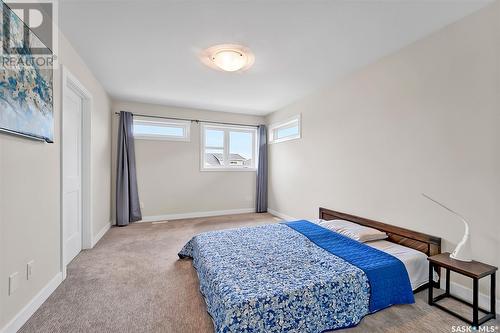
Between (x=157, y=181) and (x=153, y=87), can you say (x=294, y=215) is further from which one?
(x=153, y=87)

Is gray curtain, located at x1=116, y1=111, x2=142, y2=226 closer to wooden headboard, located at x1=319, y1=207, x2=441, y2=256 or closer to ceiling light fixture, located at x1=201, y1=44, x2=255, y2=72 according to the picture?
ceiling light fixture, located at x1=201, y1=44, x2=255, y2=72

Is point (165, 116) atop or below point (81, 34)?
below

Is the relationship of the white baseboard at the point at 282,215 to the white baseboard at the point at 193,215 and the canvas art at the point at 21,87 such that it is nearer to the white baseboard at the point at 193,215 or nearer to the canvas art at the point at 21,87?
the white baseboard at the point at 193,215

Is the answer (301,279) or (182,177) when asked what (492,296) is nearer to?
(301,279)

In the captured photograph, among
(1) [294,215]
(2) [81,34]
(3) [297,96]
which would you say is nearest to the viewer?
(2) [81,34]

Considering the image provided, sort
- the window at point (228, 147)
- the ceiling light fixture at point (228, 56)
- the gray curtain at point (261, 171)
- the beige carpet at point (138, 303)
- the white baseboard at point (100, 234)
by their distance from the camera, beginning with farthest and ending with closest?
the gray curtain at point (261, 171) < the window at point (228, 147) < the white baseboard at point (100, 234) < the ceiling light fixture at point (228, 56) < the beige carpet at point (138, 303)

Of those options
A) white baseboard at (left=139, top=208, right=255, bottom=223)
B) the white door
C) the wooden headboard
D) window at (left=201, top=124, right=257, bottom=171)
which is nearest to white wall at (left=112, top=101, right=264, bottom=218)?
white baseboard at (left=139, top=208, right=255, bottom=223)

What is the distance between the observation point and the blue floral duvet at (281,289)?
1.37 metres

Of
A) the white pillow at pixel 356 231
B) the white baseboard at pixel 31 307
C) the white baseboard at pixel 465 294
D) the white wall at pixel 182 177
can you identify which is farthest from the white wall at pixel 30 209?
the white baseboard at pixel 465 294

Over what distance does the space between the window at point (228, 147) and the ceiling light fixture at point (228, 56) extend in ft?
8.31

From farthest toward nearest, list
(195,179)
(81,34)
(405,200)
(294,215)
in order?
(195,179)
(294,215)
(405,200)
(81,34)

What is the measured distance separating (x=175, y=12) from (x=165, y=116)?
9.85 ft

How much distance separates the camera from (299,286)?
5.00 ft

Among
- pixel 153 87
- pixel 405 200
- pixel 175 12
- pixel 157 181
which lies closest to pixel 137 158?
pixel 157 181
